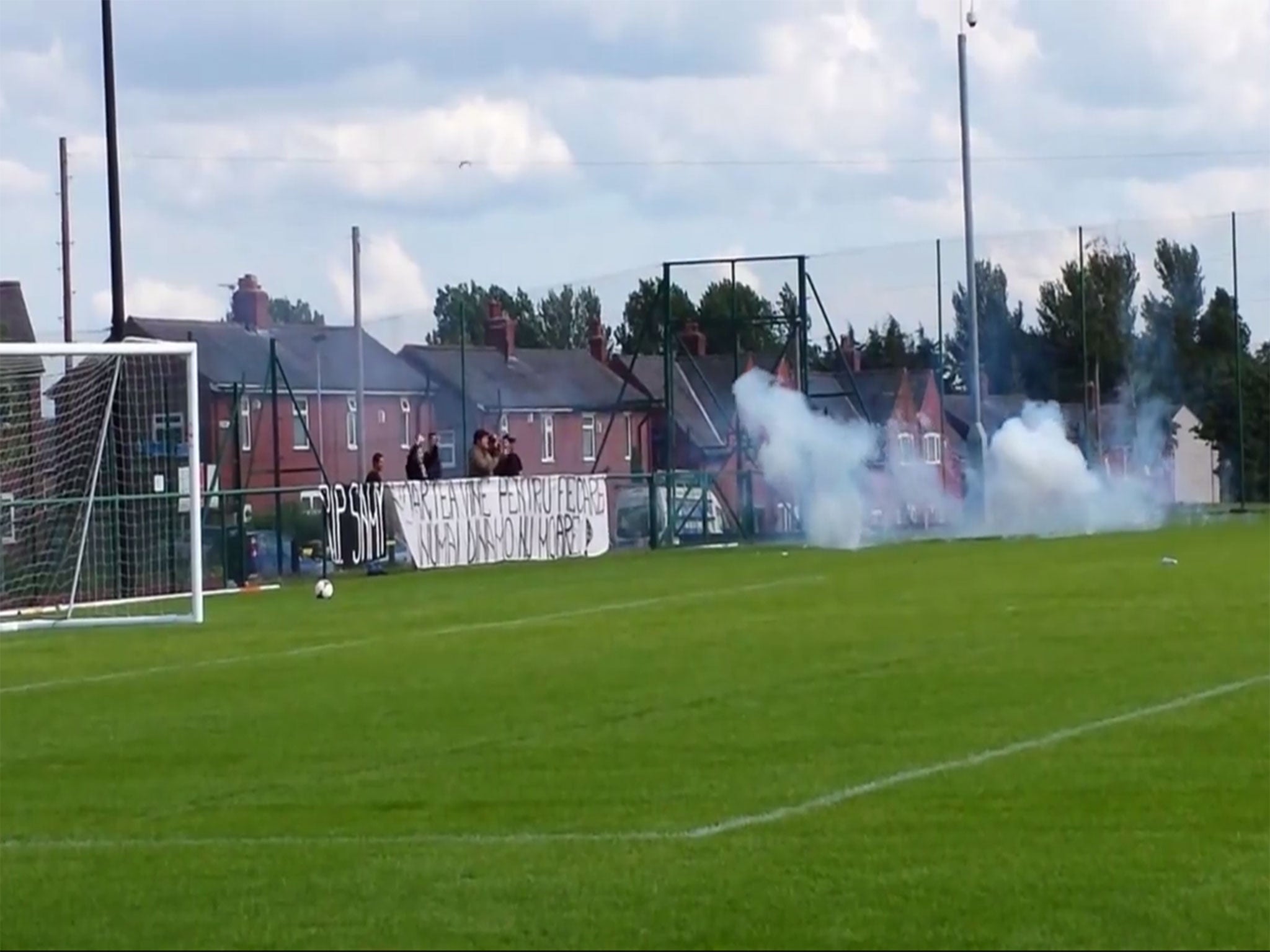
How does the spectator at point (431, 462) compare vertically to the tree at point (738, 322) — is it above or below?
below

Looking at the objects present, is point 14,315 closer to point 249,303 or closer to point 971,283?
point 249,303

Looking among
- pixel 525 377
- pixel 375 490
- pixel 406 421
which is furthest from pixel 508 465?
pixel 525 377

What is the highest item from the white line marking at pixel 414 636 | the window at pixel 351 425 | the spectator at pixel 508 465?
the window at pixel 351 425

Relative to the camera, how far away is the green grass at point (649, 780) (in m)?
8.95

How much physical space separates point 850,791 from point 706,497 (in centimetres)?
3222

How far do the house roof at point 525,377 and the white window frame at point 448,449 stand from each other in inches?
39.1

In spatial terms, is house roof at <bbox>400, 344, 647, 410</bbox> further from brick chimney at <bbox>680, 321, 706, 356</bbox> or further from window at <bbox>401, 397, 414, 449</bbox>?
brick chimney at <bbox>680, 321, 706, 356</bbox>

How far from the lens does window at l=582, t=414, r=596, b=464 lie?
5228cm

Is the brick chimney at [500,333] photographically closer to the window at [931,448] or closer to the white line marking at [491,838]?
the window at [931,448]

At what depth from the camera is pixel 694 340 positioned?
183ft

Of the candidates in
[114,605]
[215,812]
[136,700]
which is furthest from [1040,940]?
[114,605]

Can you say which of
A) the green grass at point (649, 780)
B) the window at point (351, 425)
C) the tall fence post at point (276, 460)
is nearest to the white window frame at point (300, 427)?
the tall fence post at point (276, 460)

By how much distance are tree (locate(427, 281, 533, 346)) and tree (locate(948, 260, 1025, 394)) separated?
410 inches

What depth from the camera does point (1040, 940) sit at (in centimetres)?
832
